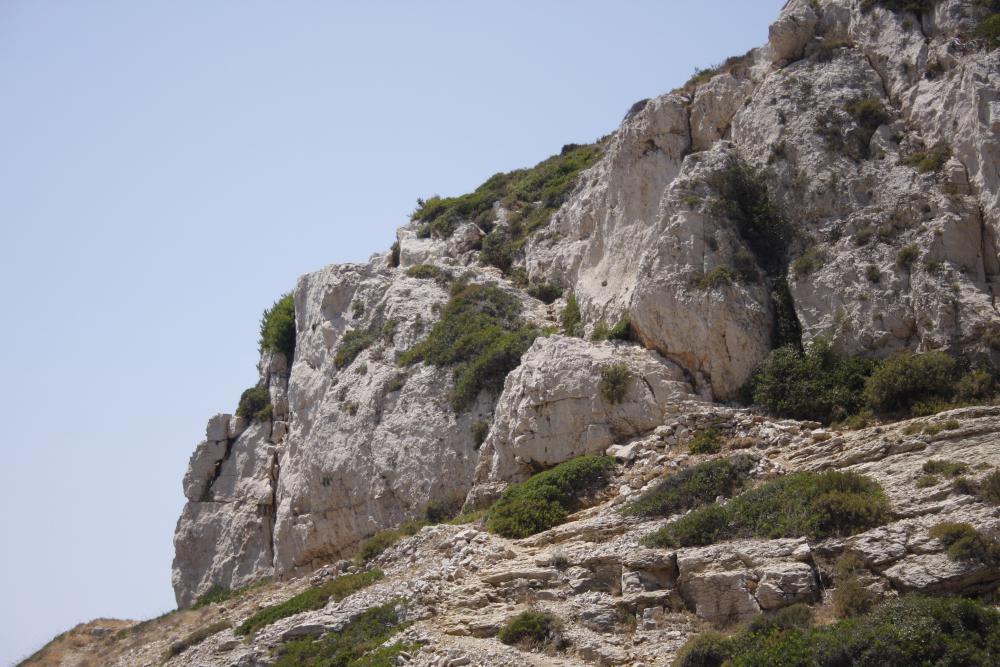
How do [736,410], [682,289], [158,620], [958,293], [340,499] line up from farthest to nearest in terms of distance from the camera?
[158,620] → [340,499] → [682,289] → [736,410] → [958,293]

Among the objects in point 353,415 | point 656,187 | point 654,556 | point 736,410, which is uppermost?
point 656,187

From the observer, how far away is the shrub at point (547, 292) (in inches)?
1315

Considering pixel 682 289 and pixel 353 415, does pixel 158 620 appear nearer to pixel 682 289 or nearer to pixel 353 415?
pixel 353 415

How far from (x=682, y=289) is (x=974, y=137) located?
25.2 feet

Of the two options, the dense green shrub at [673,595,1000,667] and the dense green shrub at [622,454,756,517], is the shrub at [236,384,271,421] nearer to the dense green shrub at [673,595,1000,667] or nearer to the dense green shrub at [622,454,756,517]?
the dense green shrub at [622,454,756,517]

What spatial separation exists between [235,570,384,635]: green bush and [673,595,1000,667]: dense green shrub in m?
10.1

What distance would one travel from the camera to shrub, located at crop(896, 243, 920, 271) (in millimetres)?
22562

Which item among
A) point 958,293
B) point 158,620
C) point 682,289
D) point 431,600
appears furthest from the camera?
point 158,620

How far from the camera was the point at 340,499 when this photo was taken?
3114 centimetres

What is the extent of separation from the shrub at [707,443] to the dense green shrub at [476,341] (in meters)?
7.93

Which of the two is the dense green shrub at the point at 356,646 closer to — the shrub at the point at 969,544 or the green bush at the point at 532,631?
the green bush at the point at 532,631

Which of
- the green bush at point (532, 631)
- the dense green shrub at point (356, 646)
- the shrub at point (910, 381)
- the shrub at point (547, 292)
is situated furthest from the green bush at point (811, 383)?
the shrub at point (547, 292)

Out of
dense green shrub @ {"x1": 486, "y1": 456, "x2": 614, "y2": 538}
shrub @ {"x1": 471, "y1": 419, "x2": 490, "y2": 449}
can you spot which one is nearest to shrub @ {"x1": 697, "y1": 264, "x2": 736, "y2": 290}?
dense green shrub @ {"x1": 486, "y1": 456, "x2": 614, "y2": 538}

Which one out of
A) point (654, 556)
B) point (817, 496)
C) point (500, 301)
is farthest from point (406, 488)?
point (817, 496)
